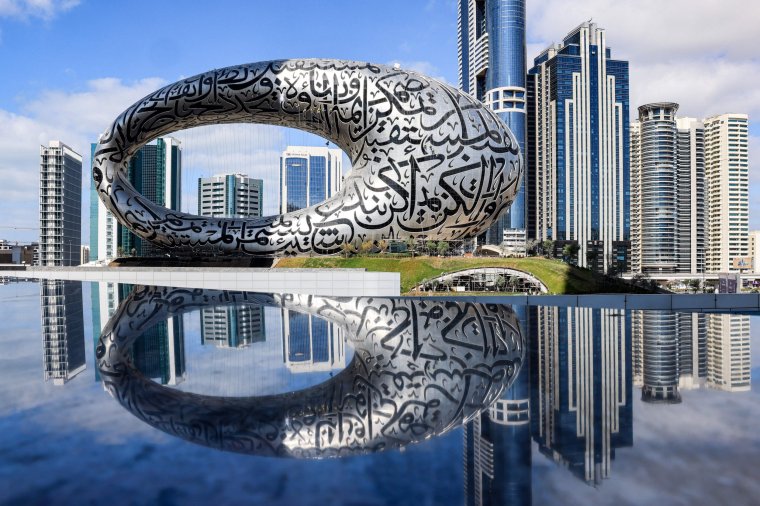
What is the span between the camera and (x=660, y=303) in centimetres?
1403

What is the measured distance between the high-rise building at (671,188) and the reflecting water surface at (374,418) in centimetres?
7041

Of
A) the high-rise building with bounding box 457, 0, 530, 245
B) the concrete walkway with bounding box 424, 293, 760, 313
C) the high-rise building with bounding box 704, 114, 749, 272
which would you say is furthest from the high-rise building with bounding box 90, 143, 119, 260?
the high-rise building with bounding box 704, 114, 749, 272

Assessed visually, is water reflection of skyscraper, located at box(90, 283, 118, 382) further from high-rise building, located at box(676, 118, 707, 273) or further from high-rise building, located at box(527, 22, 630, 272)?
high-rise building, located at box(676, 118, 707, 273)

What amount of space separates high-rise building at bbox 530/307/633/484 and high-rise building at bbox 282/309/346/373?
1.32 metres

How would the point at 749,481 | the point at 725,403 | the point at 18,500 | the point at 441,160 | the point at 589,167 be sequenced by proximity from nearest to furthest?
the point at 18,500, the point at 749,481, the point at 725,403, the point at 441,160, the point at 589,167

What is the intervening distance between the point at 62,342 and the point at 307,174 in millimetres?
71199

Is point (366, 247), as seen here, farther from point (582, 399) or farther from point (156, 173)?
point (156, 173)

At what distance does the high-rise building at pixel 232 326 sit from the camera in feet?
14.5

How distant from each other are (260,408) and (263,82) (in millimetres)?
15044

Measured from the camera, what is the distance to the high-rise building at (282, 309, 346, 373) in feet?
11.4

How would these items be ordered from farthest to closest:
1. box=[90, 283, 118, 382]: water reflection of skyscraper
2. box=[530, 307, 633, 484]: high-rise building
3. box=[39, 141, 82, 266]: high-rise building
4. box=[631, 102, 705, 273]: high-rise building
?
box=[631, 102, 705, 273]: high-rise building
box=[39, 141, 82, 266]: high-rise building
box=[90, 283, 118, 382]: water reflection of skyscraper
box=[530, 307, 633, 484]: high-rise building

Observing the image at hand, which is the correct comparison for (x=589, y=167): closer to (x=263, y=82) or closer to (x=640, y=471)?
(x=263, y=82)

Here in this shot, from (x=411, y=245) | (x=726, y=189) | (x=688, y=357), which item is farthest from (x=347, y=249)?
(x=726, y=189)

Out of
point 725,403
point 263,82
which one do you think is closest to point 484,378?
point 725,403
